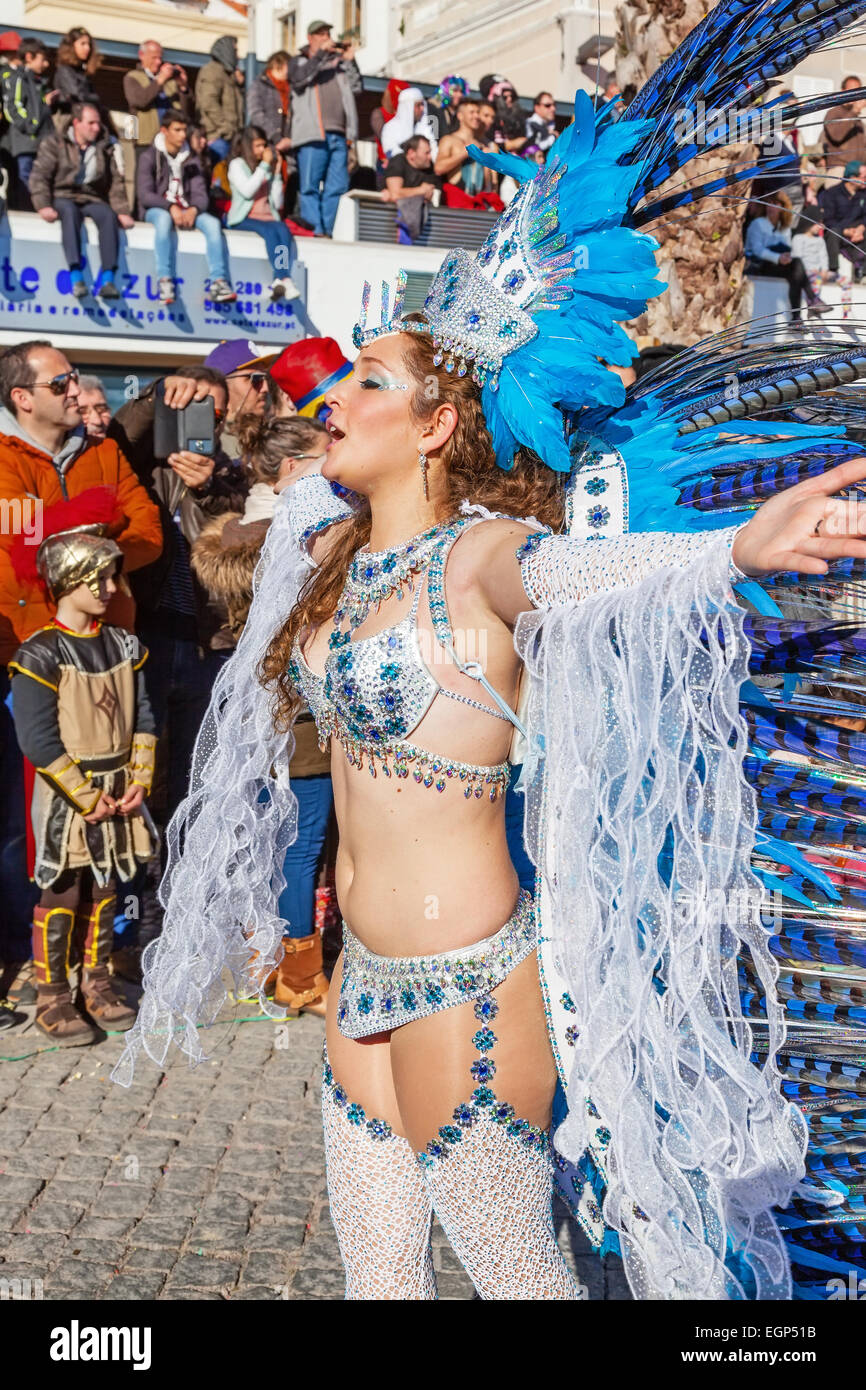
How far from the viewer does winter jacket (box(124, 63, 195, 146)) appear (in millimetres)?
10438

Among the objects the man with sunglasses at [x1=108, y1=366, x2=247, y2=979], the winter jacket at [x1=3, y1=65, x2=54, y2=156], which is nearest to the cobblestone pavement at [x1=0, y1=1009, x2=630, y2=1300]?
the man with sunglasses at [x1=108, y1=366, x2=247, y2=979]

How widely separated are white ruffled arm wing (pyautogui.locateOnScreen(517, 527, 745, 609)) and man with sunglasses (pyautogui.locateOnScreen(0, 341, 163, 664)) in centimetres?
335

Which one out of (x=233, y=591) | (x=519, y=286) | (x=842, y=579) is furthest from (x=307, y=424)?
(x=842, y=579)

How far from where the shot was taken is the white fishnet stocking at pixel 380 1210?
86.0 inches

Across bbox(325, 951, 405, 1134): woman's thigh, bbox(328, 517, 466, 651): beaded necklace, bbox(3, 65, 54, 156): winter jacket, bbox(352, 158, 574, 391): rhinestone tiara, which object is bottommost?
bbox(325, 951, 405, 1134): woman's thigh

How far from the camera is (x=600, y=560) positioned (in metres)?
1.82

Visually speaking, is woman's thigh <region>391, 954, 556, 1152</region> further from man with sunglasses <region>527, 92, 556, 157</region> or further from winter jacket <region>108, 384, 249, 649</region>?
man with sunglasses <region>527, 92, 556, 157</region>

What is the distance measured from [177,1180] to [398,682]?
2.18 m

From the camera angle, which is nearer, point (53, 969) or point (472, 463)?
point (472, 463)

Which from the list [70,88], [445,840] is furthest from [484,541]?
[70,88]

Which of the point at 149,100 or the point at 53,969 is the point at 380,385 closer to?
the point at 53,969

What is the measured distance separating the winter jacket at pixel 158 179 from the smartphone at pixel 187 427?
17.9ft

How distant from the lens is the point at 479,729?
6.87 ft

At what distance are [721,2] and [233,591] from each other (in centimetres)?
295
